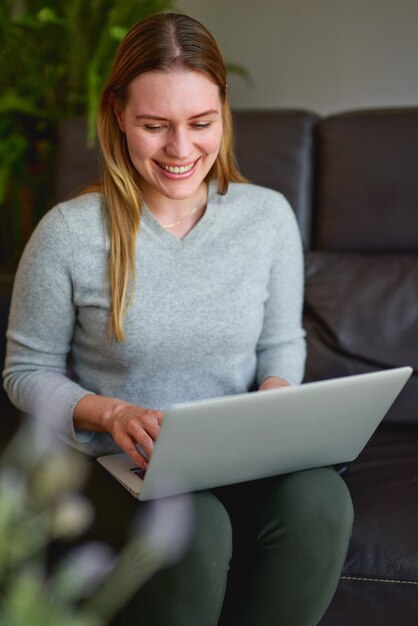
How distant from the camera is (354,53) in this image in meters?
2.17

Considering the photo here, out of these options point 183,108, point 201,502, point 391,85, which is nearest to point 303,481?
point 201,502

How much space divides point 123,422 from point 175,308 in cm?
27

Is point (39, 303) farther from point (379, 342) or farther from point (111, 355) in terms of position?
point (379, 342)

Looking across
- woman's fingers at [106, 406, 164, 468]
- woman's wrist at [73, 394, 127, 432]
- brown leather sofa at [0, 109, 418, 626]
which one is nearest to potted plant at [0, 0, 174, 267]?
brown leather sofa at [0, 109, 418, 626]

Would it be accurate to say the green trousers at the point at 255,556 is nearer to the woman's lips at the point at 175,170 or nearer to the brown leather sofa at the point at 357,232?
the brown leather sofa at the point at 357,232

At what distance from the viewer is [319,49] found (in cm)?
220

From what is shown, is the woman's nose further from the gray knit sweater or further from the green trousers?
the green trousers

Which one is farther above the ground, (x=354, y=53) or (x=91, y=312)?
(x=354, y=53)

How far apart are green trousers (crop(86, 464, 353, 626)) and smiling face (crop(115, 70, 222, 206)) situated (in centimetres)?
50

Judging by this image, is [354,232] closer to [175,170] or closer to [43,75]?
[175,170]

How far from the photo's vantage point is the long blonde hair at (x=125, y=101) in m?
1.23

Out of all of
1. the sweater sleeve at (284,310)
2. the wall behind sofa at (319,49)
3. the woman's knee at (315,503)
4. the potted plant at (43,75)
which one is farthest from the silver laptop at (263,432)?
the wall behind sofa at (319,49)

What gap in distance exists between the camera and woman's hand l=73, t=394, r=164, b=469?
3.56 feet

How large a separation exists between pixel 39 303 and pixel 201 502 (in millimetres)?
445
